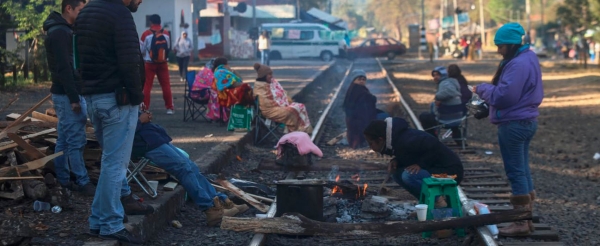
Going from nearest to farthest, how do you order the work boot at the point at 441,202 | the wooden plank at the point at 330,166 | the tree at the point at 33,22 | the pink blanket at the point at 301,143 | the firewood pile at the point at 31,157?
the firewood pile at the point at 31,157 < the work boot at the point at 441,202 < the pink blanket at the point at 301,143 < the wooden plank at the point at 330,166 < the tree at the point at 33,22

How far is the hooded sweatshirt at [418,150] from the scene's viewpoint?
7.64m

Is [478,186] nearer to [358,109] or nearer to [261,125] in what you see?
[358,109]

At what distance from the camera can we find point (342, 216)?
7.65 metres

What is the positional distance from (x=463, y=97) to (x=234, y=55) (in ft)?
120

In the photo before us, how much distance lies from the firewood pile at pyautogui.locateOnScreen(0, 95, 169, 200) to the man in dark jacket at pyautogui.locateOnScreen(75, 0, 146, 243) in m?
1.00

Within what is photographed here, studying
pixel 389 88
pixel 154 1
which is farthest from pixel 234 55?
pixel 389 88

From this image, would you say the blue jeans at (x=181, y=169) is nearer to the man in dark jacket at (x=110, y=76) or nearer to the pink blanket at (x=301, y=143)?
the man in dark jacket at (x=110, y=76)

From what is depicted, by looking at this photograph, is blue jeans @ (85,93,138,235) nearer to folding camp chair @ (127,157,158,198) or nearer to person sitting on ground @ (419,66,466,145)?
folding camp chair @ (127,157,158,198)

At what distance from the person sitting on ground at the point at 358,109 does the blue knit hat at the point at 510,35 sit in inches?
229

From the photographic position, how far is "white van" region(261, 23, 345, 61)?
50375 millimetres

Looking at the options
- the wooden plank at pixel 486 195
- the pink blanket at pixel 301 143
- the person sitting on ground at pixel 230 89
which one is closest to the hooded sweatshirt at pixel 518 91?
the wooden plank at pixel 486 195

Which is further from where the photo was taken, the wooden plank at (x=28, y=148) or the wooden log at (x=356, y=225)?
the wooden plank at (x=28, y=148)

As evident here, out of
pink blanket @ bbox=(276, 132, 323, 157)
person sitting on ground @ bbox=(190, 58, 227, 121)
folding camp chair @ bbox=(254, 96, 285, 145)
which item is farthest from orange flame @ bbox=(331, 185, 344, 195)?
person sitting on ground @ bbox=(190, 58, 227, 121)

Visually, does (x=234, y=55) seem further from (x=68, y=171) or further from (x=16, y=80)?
(x=68, y=171)
